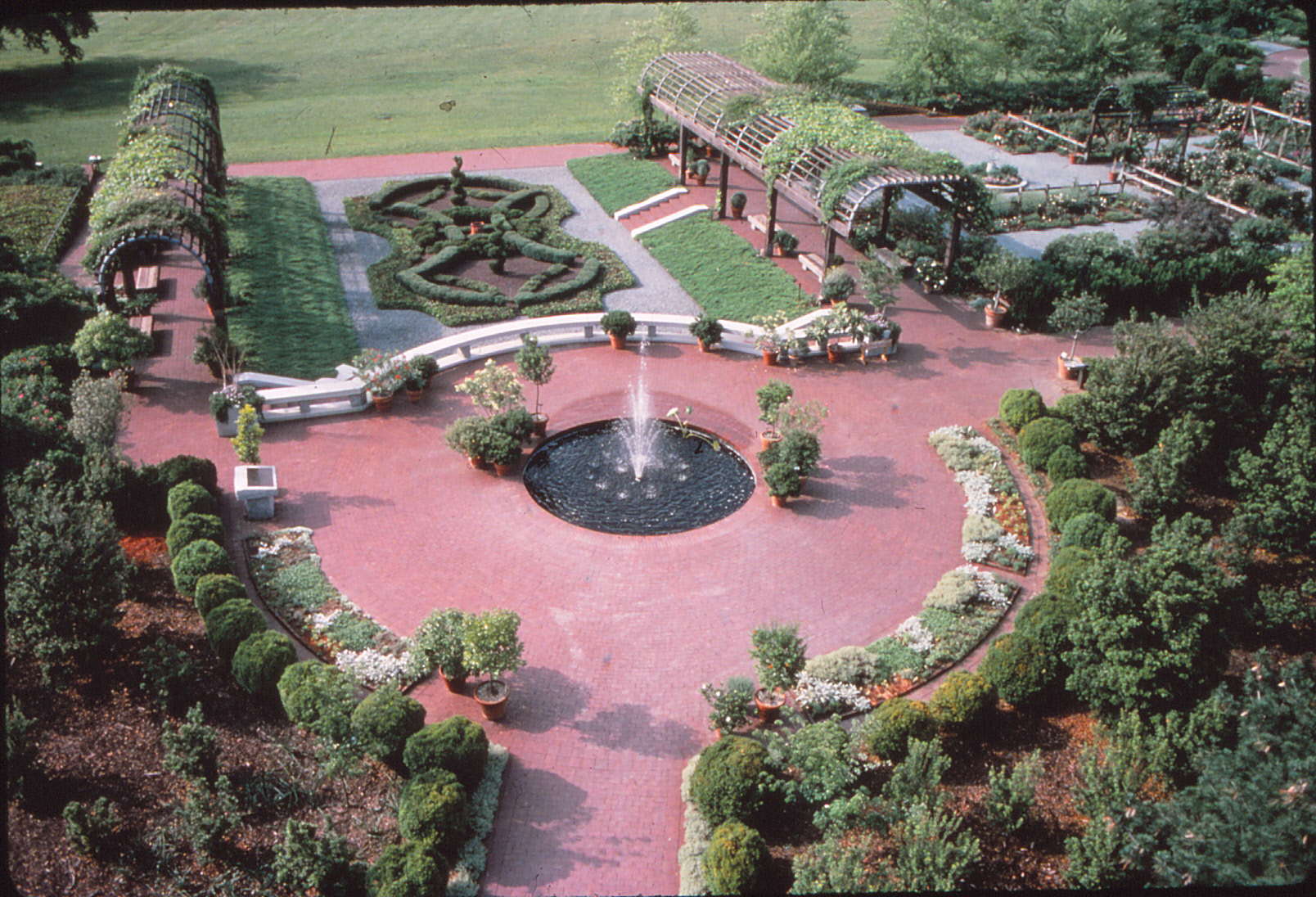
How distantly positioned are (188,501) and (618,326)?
532 inches

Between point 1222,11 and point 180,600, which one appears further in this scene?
point 1222,11

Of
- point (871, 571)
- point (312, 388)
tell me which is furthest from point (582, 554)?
point (312, 388)

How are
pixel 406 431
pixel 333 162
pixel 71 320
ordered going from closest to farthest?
pixel 406 431, pixel 71 320, pixel 333 162

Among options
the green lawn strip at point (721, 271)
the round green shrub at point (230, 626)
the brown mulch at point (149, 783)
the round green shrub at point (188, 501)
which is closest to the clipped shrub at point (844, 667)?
the brown mulch at point (149, 783)

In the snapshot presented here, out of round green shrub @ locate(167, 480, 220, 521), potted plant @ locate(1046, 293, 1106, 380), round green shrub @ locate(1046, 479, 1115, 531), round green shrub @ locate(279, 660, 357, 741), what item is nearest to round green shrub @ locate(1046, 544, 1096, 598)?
round green shrub @ locate(1046, 479, 1115, 531)

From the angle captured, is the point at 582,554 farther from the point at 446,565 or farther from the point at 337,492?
the point at 337,492

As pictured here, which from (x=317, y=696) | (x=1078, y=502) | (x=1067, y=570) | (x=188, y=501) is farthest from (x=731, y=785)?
Answer: (x=188, y=501)

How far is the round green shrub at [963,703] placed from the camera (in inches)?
669

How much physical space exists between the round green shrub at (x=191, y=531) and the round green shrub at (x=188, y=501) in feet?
0.71

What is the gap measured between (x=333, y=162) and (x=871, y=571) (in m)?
35.0

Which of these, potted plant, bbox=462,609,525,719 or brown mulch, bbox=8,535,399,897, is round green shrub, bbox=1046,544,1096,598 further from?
brown mulch, bbox=8,535,399,897

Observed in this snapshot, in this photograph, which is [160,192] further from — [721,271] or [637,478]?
[721,271]

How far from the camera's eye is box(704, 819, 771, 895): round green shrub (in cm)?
1415

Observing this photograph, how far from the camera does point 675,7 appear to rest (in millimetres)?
48562
